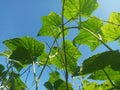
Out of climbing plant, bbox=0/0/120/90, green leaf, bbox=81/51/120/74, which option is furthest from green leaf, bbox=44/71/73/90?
green leaf, bbox=81/51/120/74

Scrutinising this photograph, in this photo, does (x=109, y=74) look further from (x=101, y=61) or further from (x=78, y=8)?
(x=78, y=8)

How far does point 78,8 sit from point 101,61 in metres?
0.33

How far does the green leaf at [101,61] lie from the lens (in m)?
0.51

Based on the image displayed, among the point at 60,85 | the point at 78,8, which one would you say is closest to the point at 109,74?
the point at 60,85

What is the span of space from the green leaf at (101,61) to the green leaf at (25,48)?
25 centimetres

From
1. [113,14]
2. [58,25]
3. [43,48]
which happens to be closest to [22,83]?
[43,48]

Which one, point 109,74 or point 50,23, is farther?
point 50,23

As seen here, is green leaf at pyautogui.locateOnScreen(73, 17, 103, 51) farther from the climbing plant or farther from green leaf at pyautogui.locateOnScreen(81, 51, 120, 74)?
green leaf at pyautogui.locateOnScreen(81, 51, 120, 74)

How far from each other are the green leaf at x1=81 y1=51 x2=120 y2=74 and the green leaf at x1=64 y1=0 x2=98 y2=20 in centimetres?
30

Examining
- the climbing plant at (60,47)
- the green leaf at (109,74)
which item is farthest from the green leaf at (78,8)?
the green leaf at (109,74)

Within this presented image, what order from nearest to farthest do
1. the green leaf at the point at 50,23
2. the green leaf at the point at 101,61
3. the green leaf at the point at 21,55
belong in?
1. the green leaf at the point at 101,61
2. the green leaf at the point at 21,55
3. the green leaf at the point at 50,23

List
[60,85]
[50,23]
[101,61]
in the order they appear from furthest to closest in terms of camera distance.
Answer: [50,23] → [60,85] → [101,61]

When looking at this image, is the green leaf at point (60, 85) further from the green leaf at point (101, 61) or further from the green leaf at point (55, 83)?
the green leaf at point (101, 61)

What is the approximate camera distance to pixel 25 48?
2.47ft
